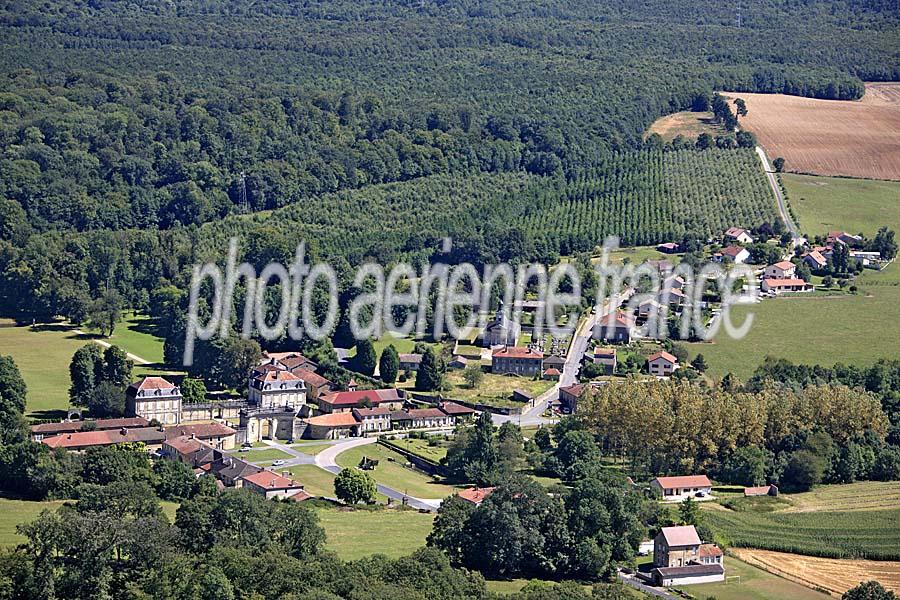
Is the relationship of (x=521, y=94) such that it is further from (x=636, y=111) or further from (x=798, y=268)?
(x=798, y=268)

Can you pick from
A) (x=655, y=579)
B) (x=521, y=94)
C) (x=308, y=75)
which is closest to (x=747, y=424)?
(x=655, y=579)

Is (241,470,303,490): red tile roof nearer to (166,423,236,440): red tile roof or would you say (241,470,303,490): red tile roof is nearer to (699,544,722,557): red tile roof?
(166,423,236,440): red tile roof

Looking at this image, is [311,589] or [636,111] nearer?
[311,589]

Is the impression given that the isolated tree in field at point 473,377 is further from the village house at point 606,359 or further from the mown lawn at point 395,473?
the mown lawn at point 395,473

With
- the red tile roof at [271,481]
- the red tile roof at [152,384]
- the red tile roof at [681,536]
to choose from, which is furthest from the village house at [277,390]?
the red tile roof at [681,536]

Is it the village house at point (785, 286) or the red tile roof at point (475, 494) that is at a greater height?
the village house at point (785, 286)

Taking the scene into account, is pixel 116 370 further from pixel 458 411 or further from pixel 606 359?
pixel 606 359
